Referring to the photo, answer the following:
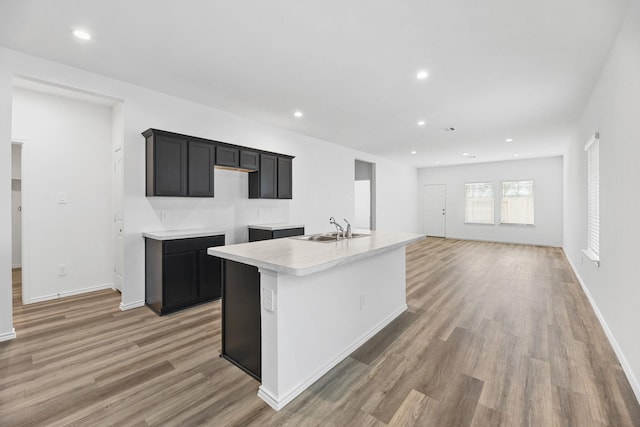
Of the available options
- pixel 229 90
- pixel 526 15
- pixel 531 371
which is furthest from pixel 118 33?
pixel 531 371

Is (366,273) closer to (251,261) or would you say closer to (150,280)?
(251,261)

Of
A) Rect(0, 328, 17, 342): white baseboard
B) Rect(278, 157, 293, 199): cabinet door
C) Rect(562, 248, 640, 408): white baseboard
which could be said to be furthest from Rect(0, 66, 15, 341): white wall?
Rect(562, 248, 640, 408): white baseboard

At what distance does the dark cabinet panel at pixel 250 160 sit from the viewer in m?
4.38

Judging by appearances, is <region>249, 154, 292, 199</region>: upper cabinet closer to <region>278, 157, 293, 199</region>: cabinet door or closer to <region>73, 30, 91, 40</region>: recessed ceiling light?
<region>278, 157, 293, 199</region>: cabinet door

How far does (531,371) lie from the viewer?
2209 millimetres

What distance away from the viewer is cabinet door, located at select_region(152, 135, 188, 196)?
3459mm

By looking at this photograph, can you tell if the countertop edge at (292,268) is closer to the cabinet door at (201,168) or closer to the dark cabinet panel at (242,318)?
the dark cabinet panel at (242,318)

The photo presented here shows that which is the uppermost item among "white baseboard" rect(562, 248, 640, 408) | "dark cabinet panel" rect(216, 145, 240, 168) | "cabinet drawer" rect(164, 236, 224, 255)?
"dark cabinet panel" rect(216, 145, 240, 168)

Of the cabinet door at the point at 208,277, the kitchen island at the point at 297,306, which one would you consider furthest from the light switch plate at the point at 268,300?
the cabinet door at the point at 208,277

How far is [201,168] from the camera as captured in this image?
387 centimetres

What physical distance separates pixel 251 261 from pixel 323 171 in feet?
16.0

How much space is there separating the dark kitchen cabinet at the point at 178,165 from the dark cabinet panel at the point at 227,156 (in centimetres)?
9

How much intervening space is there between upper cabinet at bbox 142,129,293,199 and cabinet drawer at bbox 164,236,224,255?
2.02ft

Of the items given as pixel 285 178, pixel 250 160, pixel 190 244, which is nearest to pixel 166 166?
pixel 190 244
